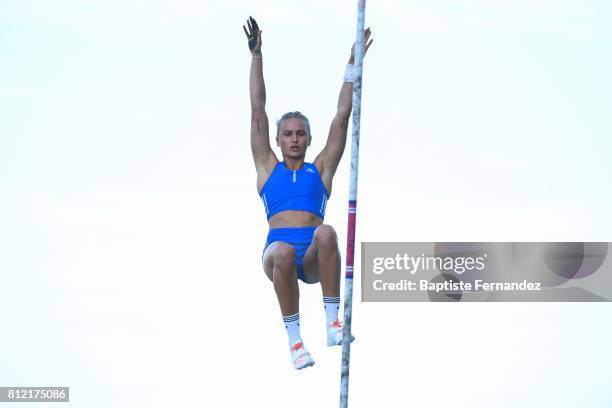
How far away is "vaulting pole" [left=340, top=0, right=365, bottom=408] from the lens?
36.3ft

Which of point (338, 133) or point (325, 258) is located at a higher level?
point (338, 133)

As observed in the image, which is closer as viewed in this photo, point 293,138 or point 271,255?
point 271,255

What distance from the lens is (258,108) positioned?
12.5 metres

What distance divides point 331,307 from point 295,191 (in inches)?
56.4

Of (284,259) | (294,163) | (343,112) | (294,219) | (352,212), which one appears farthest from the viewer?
(294,163)

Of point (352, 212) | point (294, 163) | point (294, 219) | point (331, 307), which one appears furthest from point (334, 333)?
point (294, 163)

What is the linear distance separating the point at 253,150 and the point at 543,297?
6252mm

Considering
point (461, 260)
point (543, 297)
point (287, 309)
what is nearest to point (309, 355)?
point (287, 309)

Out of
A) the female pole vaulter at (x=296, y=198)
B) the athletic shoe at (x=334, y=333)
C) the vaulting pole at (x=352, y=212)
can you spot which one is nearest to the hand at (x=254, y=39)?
the female pole vaulter at (x=296, y=198)

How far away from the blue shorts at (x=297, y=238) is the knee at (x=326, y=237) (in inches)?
15.5

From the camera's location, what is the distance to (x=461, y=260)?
16.2m

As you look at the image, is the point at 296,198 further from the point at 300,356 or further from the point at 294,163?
the point at 300,356

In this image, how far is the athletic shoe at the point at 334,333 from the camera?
1195cm

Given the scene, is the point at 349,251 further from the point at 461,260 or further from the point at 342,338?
the point at 461,260
